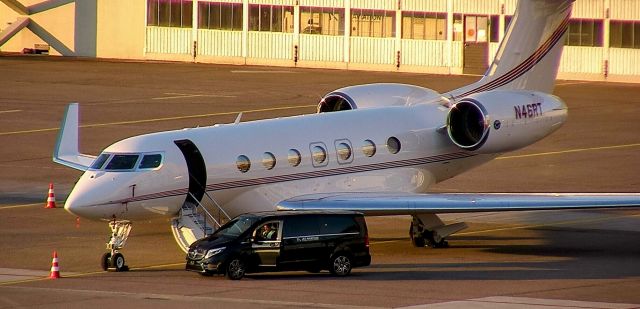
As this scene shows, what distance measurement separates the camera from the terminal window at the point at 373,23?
8481cm

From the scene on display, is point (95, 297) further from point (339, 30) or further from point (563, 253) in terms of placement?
point (339, 30)

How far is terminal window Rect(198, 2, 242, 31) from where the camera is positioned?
8862cm

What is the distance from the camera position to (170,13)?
296 ft

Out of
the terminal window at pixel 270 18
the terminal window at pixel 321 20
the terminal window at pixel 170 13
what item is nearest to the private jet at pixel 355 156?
the terminal window at pixel 321 20

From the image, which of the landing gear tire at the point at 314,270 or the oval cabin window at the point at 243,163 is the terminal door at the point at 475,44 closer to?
the oval cabin window at the point at 243,163

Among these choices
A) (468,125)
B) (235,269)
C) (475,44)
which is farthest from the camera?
(475,44)

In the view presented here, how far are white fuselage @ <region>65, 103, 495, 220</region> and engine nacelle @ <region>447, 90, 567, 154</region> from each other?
576mm

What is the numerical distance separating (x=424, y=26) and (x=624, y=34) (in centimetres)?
1153

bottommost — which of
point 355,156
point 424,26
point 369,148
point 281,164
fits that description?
point 281,164

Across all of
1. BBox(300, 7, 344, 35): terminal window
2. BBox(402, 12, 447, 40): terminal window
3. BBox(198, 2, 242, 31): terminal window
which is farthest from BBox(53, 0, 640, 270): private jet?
BBox(198, 2, 242, 31): terminal window

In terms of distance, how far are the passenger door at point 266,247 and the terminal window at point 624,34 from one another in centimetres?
5112

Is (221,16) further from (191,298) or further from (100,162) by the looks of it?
(191,298)

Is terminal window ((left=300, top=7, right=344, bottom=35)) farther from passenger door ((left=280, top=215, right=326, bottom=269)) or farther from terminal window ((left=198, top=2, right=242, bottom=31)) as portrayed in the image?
passenger door ((left=280, top=215, right=326, bottom=269))

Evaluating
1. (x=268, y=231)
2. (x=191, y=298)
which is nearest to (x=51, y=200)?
(x=268, y=231)
